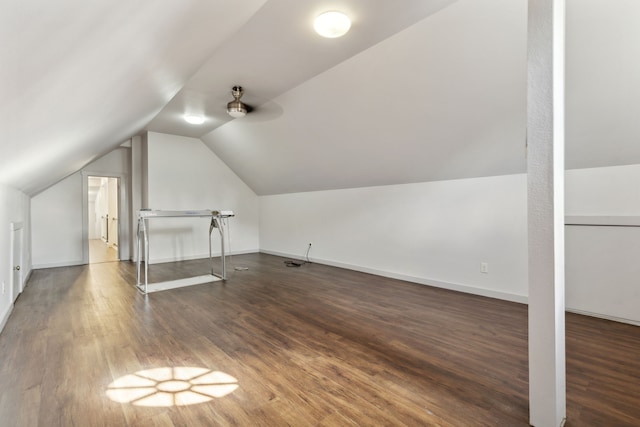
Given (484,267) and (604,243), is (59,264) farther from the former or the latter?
Result: (604,243)

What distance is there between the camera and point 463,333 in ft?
8.18

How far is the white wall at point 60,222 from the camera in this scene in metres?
5.36

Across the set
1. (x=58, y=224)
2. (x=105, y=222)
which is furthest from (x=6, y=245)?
(x=105, y=222)

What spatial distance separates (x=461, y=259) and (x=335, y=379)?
2542 mm

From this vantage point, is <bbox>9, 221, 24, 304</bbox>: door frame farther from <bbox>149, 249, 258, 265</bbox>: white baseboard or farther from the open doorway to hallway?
the open doorway to hallway

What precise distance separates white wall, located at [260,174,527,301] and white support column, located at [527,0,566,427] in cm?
210

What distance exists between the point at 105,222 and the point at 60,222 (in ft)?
16.5

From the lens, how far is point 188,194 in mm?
6348

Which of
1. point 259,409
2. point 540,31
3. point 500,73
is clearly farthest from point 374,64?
point 259,409

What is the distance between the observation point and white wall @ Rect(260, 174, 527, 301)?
3312 mm

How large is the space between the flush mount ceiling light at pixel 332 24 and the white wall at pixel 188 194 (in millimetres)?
4758

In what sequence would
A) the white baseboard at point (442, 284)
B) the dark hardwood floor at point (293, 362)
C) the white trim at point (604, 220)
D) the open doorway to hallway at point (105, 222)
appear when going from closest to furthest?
the dark hardwood floor at point (293, 362) < the white trim at point (604, 220) < the white baseboard at point (442, 284) < the open doorway to hallway at point (105, 222)

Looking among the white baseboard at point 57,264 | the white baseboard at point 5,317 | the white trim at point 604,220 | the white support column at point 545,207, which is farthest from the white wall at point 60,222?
the white trim at point 604,220

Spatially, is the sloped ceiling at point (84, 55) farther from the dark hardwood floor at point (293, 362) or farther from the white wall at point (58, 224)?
the white wall at point (58, 224)
